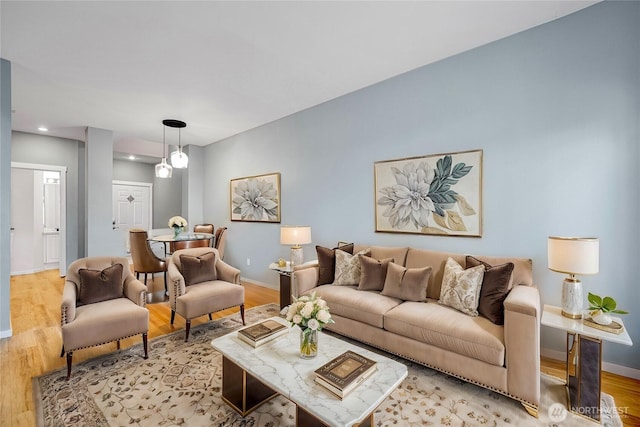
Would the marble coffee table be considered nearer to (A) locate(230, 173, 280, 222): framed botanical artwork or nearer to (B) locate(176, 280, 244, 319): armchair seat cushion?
(B) locate(176, 280, 244, 319): armchair seat cushion

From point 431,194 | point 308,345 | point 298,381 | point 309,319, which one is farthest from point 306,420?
point 431,194

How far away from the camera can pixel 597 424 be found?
5.60ft

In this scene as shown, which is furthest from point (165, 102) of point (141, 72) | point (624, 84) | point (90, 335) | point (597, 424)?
point (597, 424)

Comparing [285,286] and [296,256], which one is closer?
[285,286]

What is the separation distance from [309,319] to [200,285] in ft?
6.49

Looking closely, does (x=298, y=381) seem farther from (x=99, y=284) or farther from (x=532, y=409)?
(x=99, y=284)

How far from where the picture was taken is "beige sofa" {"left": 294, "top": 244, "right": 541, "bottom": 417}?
72.1 inches

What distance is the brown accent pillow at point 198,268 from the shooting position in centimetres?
324

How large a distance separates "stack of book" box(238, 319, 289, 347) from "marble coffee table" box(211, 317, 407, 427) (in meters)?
0.03

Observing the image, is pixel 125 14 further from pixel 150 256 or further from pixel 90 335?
pixel 150 256

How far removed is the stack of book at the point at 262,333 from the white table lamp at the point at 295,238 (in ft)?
4.91

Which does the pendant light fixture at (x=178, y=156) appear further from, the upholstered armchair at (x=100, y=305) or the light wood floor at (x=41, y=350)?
the light wood floor at (x=41, y=350)

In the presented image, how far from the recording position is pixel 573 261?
75.6 inches

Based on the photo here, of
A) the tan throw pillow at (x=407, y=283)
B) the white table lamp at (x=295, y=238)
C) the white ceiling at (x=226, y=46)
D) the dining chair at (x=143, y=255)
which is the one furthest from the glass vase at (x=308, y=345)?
the dining chair at (x=143, y=255)
